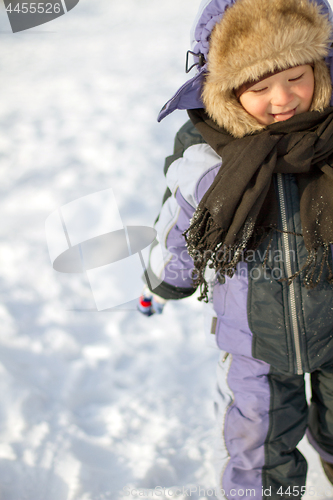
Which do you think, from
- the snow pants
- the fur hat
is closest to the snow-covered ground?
the snow pants

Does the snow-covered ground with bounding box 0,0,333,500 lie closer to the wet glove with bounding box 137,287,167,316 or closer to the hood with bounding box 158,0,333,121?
the wet glove with bounding box 137,287,167,316

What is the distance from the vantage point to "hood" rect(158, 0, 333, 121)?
32.7 inches

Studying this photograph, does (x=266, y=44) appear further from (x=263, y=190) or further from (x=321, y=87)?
(x=263, y=190)

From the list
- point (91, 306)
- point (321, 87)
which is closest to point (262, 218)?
point (321, 87)

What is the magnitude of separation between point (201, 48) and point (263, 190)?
346 mm

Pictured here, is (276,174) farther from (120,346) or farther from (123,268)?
(120,346)

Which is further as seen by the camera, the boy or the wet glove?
the wet glove

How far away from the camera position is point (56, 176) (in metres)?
1.86

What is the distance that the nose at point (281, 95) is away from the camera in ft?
2.63

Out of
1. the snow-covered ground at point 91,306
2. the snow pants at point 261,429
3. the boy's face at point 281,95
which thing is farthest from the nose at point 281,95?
the snow-covered ground at point 91,306

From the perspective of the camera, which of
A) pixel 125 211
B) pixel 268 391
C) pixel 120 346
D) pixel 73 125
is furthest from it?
pixel 73 125

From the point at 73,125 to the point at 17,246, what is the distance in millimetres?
712

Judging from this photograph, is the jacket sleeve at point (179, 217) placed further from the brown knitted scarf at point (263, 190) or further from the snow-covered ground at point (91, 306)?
the snow-covered ground at point (91, 306)

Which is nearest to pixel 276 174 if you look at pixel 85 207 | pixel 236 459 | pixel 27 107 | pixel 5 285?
pixel 236 459
